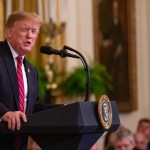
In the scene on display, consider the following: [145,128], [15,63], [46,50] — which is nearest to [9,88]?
[15,63]

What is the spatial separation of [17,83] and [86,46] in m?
6.95

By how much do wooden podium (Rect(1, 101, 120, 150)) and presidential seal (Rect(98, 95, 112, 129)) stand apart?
0.03 metres

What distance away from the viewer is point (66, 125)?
10.6ft

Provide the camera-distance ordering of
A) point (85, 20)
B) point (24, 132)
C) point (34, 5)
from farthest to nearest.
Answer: point (85, 20)
point (34, 5)
point (24, 132)

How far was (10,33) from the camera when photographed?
3.71 m

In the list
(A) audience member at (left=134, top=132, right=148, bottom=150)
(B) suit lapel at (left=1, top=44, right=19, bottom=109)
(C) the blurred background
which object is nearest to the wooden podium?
(B) suit lapel at (left=1, top=44, right=19, bottom=109)

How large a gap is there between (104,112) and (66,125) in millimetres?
287

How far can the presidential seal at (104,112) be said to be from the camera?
3.35 meters

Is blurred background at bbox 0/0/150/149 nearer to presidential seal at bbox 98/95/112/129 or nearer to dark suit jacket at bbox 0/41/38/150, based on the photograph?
dark suit jacket at bbox 0/41/38/150

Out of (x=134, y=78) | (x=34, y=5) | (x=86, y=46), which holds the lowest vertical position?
(x=134, y=78)

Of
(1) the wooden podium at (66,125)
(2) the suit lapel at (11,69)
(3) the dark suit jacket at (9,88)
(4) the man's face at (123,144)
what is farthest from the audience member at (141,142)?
(1) the wooden podium at (66,125)

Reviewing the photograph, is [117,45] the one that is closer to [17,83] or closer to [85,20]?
[85,20]

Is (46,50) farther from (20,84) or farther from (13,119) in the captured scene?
(13,119)

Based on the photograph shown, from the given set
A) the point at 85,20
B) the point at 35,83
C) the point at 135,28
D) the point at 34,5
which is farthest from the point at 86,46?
the point at 35,83
